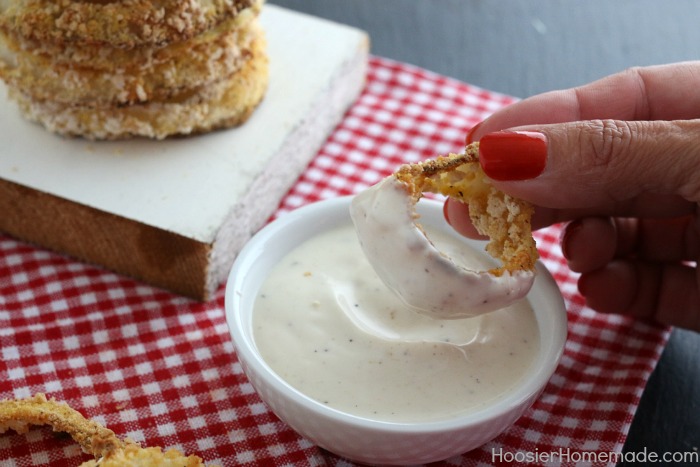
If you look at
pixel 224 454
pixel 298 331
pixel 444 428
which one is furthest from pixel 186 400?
pixel 444 428

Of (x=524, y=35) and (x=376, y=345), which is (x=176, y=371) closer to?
(x=376, y=345)

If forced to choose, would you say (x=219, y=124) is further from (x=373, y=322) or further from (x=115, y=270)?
(x=373, y=322)

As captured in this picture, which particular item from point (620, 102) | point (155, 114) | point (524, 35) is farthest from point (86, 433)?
point (524, 35)

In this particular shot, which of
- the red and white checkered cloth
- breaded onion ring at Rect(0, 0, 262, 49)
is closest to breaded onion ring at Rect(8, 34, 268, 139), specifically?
breaded onion ring at Rect(0, 0, 262, 49)

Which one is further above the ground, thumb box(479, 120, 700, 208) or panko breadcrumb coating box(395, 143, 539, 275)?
thumb box(479, 120, 700, 208)

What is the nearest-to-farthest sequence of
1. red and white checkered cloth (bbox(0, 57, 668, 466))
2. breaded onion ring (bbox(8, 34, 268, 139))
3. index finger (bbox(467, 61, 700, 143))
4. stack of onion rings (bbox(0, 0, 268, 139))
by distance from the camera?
red and white checkered cloth (bbox(0, 57, 668, 466)), index finger (bbox(467, 61, 700, 143)), stack of onion rings (bbox(0, 0, 268, 139)), breaded onion ring (bbox(8, 34, 268, 139))

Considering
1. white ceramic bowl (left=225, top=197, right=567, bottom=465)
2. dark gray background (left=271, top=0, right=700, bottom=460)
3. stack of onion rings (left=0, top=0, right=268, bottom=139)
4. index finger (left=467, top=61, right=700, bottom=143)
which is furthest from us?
dark gray background (left=271, top=0, right=700, bottom=460)

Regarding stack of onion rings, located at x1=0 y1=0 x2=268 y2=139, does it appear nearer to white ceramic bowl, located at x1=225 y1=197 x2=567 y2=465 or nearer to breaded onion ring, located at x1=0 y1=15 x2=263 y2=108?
breaded onion ring, located at x1=0 y1=15 x2=263 y2=108
